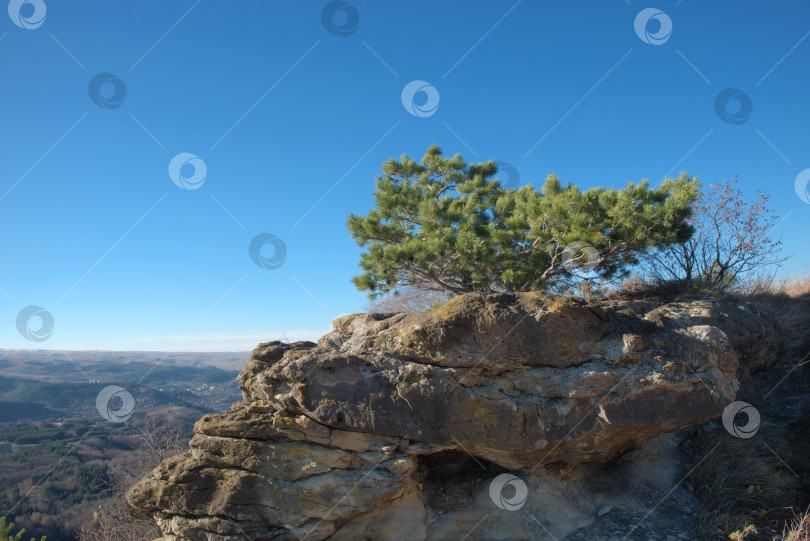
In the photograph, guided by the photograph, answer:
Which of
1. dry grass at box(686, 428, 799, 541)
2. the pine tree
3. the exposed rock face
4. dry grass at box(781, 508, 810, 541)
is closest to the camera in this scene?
dry grass at box(781, 508, 810, 541)

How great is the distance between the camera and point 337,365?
19.8 feet

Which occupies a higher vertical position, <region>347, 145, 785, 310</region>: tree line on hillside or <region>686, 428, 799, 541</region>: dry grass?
<region>347, 145, 785, 310</region>: tree line on hillside

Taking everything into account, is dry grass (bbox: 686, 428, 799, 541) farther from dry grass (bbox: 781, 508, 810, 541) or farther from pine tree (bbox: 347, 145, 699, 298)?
pine tree (bbox: 347, 145, 699, 298)

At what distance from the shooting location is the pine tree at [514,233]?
341 inches

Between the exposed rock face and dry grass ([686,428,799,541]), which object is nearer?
the exposed rock face

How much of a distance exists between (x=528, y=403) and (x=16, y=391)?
7907 cm

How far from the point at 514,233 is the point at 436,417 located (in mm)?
5295

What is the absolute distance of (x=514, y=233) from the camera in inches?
384

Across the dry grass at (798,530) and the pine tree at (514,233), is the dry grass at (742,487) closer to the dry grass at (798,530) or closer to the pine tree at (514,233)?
the dry grass at (798,530)

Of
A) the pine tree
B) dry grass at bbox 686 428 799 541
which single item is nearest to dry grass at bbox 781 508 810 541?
dry grass at bbox 686 428 799 541

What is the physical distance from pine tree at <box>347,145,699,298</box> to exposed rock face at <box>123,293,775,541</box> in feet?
9.51

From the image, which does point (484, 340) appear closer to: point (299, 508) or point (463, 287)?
point (299, 508)

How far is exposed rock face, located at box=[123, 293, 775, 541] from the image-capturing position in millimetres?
5836

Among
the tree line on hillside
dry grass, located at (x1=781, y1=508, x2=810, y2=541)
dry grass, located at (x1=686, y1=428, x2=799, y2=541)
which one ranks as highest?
the tree line on hillside
